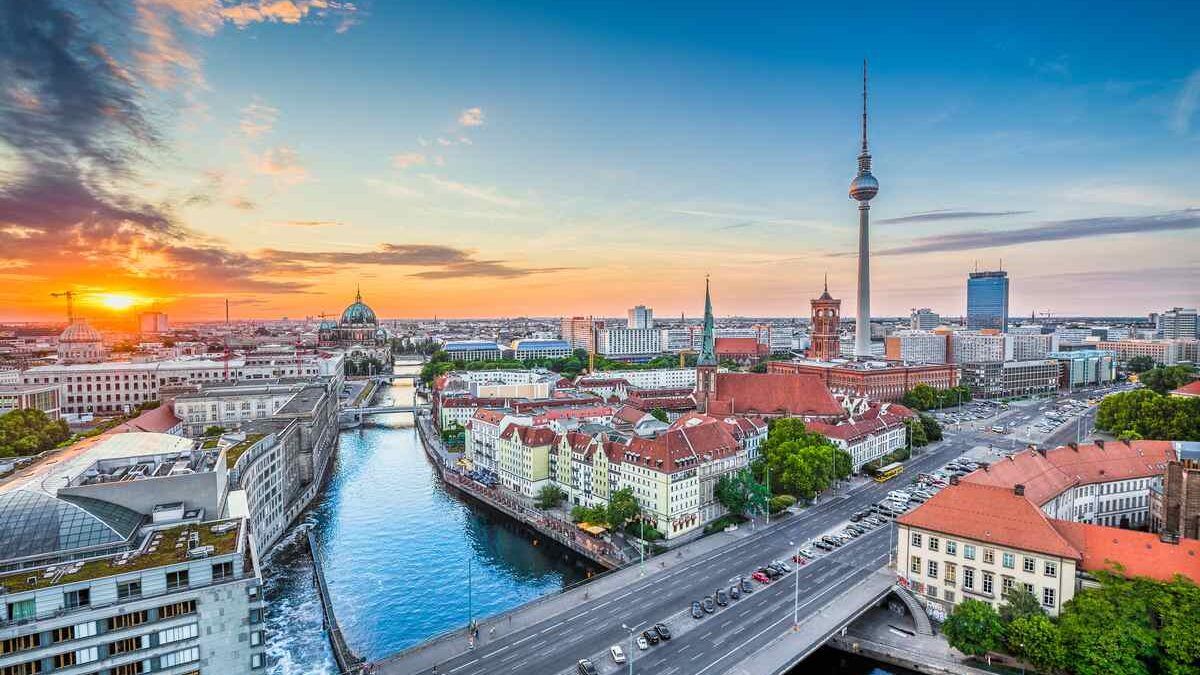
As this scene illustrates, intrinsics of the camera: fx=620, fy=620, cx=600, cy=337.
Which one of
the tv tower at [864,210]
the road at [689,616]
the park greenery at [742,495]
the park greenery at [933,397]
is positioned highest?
the tv tower at [864,210]

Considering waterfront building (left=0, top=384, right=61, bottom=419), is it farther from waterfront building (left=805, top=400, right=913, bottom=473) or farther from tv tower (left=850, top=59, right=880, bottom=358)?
tv tower (left=850, top=59, right=880, bottom=358)

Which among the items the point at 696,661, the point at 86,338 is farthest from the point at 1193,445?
the point at 86,338

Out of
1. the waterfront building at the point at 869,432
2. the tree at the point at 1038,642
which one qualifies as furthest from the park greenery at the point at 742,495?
the tree at the point at 1038,642

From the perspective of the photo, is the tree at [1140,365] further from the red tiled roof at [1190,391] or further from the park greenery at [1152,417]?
the park greenery at [1152,417]

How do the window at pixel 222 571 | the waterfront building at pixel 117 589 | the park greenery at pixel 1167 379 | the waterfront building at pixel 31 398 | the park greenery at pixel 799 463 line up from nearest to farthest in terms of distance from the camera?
Result: the waterfront building at pixel 117 589 < the window at pixel 222 571 < the park greenery at pixel 799 463 < the waterfront building at pixel 31 398 < the park greenery at pixel 1167 379

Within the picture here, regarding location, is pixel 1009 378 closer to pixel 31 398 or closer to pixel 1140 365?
pixel 1140 365

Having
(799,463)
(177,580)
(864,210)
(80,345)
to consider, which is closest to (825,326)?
(864,210)
